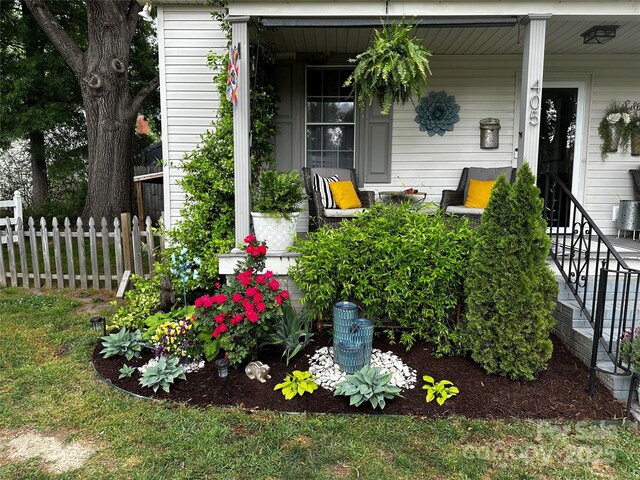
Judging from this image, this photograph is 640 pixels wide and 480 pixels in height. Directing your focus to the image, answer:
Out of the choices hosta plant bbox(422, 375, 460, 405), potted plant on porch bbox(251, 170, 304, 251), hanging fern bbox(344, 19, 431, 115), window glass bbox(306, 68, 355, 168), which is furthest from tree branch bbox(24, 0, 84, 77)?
hosta plant bbox(422, 375, 460, 405)

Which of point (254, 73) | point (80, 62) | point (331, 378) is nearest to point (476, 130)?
point (254, 73)

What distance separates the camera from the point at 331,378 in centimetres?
320

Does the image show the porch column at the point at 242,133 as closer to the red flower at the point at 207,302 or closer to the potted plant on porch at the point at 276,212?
the potted plant on porch at the point at 276,212

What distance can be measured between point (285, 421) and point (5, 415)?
1.72m

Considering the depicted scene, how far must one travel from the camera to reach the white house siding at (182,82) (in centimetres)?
507

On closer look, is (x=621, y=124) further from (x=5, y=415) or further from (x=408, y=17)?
(x=5, y=415)

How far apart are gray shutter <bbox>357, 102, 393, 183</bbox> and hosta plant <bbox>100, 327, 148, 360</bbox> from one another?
341cm

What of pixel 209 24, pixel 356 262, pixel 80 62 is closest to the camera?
pixel 356 262

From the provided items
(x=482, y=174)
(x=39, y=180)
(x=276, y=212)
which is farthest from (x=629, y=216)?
(x=39, y=180)

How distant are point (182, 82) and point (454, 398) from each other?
4.33 meters

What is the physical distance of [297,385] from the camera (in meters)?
3.01

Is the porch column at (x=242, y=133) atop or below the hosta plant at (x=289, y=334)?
atop

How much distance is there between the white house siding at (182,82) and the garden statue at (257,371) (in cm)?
270

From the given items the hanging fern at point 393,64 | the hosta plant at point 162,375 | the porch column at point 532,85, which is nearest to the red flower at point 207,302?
the hosta plant at point 162,375
